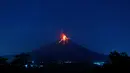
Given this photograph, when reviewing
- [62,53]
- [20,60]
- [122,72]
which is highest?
[62,53]

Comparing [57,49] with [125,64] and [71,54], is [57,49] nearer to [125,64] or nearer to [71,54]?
[71,54]

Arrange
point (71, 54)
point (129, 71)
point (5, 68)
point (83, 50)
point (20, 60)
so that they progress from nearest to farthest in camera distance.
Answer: point (129, 71) → point (5, 68) → point (20, 60) → point (71, 54) → point (83, 50)

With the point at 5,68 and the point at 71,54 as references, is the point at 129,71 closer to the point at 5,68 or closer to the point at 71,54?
the point at 5,68

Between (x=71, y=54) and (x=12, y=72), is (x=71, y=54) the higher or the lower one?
the higher one

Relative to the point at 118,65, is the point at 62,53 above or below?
above

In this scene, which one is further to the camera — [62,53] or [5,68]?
[62,53]

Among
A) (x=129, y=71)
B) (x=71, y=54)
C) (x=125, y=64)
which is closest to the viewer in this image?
(x=129, y=71)

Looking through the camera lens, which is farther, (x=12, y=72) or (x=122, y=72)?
(x=12, y=72)

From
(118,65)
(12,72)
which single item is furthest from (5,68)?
(118,65)

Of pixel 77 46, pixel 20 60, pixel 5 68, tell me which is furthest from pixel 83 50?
pixel 5 68
